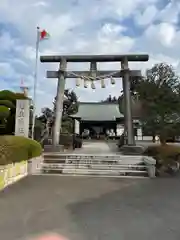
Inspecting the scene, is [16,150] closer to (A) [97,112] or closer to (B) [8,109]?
(B) [8,109]

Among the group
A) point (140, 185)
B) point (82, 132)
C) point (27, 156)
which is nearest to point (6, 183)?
point (27, 156)

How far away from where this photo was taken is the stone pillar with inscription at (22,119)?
15906mm

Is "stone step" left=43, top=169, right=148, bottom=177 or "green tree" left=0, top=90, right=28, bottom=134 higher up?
"green tree" left=0, top=90, right=28, bottom=134

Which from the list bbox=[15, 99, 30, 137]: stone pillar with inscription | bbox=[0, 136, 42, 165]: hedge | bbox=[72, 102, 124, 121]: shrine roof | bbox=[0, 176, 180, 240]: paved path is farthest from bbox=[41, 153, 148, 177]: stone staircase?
bbox=[72, 102, 124, 121]: shrine roof

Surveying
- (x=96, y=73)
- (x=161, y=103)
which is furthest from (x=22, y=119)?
(x=161, y=103)

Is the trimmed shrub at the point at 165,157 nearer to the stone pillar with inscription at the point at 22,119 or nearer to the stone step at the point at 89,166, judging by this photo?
the stone step at the point at 89,166

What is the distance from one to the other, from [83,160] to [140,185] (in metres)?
5.00

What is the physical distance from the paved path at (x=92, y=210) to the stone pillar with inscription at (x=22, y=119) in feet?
15.0

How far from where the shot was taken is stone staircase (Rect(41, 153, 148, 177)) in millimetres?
14016

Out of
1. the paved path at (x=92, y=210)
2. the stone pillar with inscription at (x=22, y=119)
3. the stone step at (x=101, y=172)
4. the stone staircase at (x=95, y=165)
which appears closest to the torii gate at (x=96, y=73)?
the stone pillar with inscription at (x=22, y=119)

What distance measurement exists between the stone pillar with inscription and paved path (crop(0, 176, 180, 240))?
4.57 m

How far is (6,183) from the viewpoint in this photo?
34.9 feet

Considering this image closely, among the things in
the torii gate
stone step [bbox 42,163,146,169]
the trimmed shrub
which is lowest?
stone step [bbox 42,163,146,169]

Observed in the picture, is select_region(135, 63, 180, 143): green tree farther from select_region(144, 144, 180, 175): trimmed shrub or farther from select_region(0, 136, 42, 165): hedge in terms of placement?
select_region(0, 136, 42, 165): hedge
